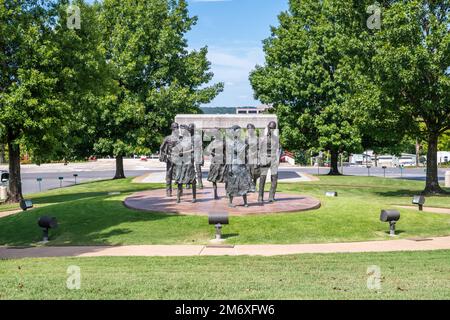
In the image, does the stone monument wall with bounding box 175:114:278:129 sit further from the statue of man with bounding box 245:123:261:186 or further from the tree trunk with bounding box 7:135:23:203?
the statue of man with bounding box 245:123:261:186

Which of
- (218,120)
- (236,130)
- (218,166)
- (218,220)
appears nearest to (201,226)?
(218,220)

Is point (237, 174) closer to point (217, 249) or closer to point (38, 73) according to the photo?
point (217, 249)

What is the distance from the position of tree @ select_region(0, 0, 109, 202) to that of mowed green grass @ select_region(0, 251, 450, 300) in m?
13.0

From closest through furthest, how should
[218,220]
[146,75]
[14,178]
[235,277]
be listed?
1. [235,277]
2. [218,220]
3. [14,178]
4. [146,75]

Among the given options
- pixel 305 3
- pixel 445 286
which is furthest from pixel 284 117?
pixel 445 286

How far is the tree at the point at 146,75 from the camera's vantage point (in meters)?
35.2

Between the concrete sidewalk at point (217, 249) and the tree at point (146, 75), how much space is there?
2169 centimetres

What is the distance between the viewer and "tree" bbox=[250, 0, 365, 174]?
37.6 m

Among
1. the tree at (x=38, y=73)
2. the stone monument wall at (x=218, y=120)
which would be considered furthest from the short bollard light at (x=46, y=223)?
the stone monument wall at (x=218, y=120)

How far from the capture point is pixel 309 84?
125ft

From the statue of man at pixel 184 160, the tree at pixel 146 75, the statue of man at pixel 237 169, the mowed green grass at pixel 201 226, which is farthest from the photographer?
the tree at pixel 146 75

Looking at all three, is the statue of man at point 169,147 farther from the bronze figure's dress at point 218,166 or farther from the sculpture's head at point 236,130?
the sculpture's head at point 236,130

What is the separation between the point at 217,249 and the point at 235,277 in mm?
4189

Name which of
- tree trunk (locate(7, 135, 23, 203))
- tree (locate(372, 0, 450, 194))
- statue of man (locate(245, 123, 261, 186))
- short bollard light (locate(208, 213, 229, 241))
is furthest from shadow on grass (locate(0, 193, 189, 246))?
tree (locate(372, 0, 450, 194))
